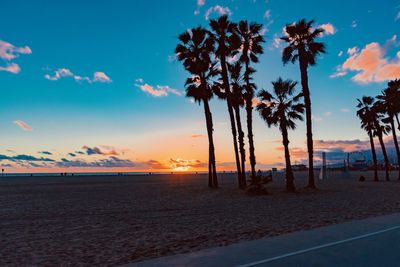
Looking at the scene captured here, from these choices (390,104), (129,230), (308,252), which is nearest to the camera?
(308,252)

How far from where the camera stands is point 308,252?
8.58m

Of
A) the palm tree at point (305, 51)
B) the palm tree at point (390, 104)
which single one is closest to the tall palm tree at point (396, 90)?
the palm tree at point (390, 104)

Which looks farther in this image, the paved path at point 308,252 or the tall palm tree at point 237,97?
the tall palm tree at point 237,97

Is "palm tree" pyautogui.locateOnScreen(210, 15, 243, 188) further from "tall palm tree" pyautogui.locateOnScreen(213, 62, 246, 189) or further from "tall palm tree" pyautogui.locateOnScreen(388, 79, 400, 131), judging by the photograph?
"tall palm tree" pyautogui.locateOnScreen(388, 79, 400, 131)

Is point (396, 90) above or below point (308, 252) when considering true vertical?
above

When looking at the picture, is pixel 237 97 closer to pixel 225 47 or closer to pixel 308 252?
pixel 225 47

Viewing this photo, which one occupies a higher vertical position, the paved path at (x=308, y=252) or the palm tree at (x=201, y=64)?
the palm tree at (x=201, y=64)

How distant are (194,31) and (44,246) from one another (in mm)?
30983

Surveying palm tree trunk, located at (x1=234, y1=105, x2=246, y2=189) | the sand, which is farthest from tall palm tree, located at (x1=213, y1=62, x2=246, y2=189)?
the sand

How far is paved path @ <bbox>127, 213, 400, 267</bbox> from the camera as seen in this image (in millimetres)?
7656

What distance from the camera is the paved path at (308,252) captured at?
7656 millimetres

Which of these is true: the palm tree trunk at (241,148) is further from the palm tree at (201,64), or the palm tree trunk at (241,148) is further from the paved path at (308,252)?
the paved path at (308,252)

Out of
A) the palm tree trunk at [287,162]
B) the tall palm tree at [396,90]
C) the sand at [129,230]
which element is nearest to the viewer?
the sand at [129,230]

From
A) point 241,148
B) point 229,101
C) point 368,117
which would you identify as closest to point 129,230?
point 229,101
